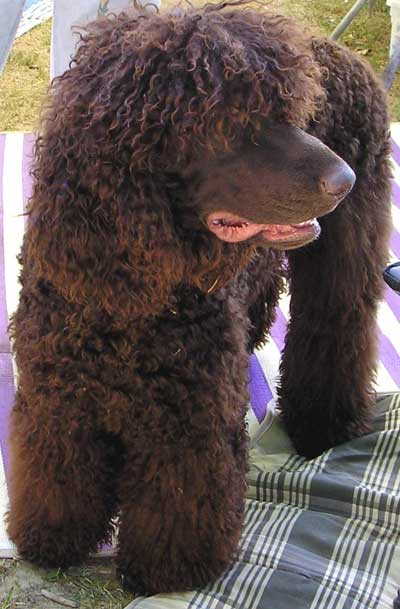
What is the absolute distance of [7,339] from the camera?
9.48 ft

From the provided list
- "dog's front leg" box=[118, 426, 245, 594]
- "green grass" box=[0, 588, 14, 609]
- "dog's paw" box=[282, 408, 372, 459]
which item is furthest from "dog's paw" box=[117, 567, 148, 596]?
"dog's paw" box=[282, 408, 372, 459]

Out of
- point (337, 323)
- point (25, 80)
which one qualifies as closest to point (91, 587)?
point (337, 323)

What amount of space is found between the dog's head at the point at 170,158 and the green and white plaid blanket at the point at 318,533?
0.89 m

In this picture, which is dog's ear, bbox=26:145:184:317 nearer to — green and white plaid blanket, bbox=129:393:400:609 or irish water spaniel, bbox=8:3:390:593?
irish water spaniel, bbox=8:3:390:593

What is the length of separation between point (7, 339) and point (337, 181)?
5.41 feet

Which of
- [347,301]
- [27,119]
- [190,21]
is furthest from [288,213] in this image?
[27,119]

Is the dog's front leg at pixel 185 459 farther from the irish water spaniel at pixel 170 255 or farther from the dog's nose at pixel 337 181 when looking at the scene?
the dog's nose at pixel 337 181

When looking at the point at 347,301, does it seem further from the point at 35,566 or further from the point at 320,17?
the point at 320,17

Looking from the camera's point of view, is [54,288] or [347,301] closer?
[54,288]

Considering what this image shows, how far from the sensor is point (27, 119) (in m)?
4.74

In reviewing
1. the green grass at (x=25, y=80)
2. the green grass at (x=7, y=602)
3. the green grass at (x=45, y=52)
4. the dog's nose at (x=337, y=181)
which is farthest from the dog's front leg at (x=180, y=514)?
the green grass at (x=25, y=80)

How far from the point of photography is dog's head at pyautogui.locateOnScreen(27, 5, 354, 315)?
1513 millimetres

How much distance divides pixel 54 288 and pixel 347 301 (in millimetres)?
968

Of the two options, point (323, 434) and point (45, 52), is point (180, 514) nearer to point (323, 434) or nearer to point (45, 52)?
point (323, 434)
